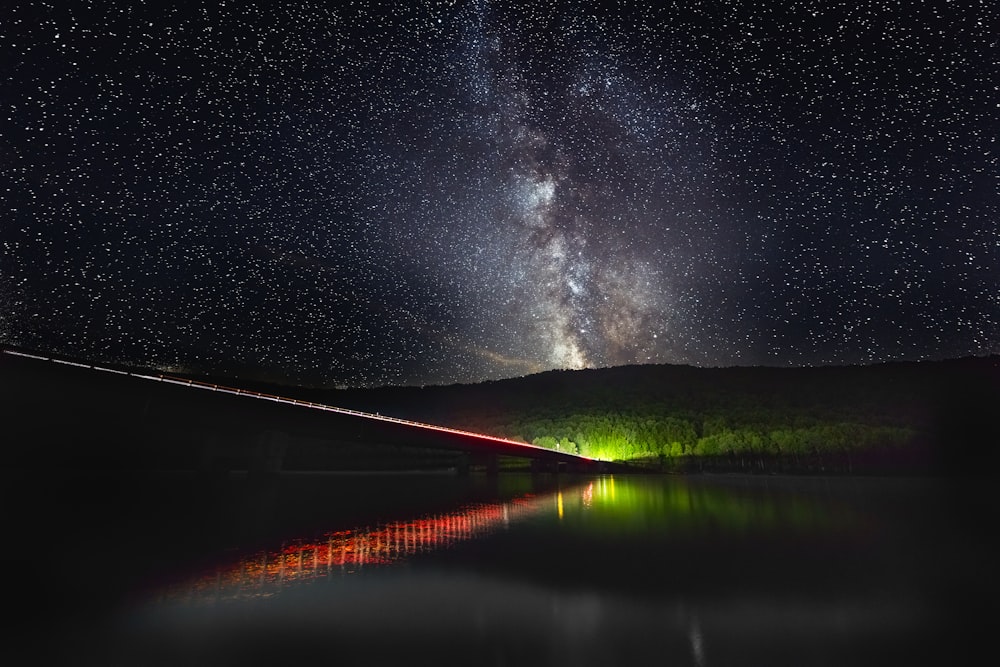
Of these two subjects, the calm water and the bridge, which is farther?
the bridge

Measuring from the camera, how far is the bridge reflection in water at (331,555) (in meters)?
10.9

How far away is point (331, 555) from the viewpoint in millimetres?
14305

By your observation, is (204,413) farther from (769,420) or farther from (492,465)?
(769,420)

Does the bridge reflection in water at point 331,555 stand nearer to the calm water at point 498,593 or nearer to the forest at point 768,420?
the calm water at point 498,593

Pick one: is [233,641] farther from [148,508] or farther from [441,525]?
[148,508]

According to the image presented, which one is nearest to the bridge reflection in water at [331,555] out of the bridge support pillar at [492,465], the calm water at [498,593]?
the calm water at [498,593]

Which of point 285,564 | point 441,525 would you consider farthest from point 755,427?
point 285,564

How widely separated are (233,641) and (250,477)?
193 feet

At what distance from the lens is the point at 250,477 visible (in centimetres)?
6038

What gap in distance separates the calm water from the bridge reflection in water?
0.08m

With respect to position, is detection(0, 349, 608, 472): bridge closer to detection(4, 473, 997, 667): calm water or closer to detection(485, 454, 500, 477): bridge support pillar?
detection(485, 454, 500, 477): bridge support pillar

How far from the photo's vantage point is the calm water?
7531 mm

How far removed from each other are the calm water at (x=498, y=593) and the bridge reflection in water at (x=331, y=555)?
8 centimetres

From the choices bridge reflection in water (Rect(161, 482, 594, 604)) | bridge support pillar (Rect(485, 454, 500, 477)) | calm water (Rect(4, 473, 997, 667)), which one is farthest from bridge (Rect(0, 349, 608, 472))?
bridge reflection in water (Rect(161, 482, 594, 604))
